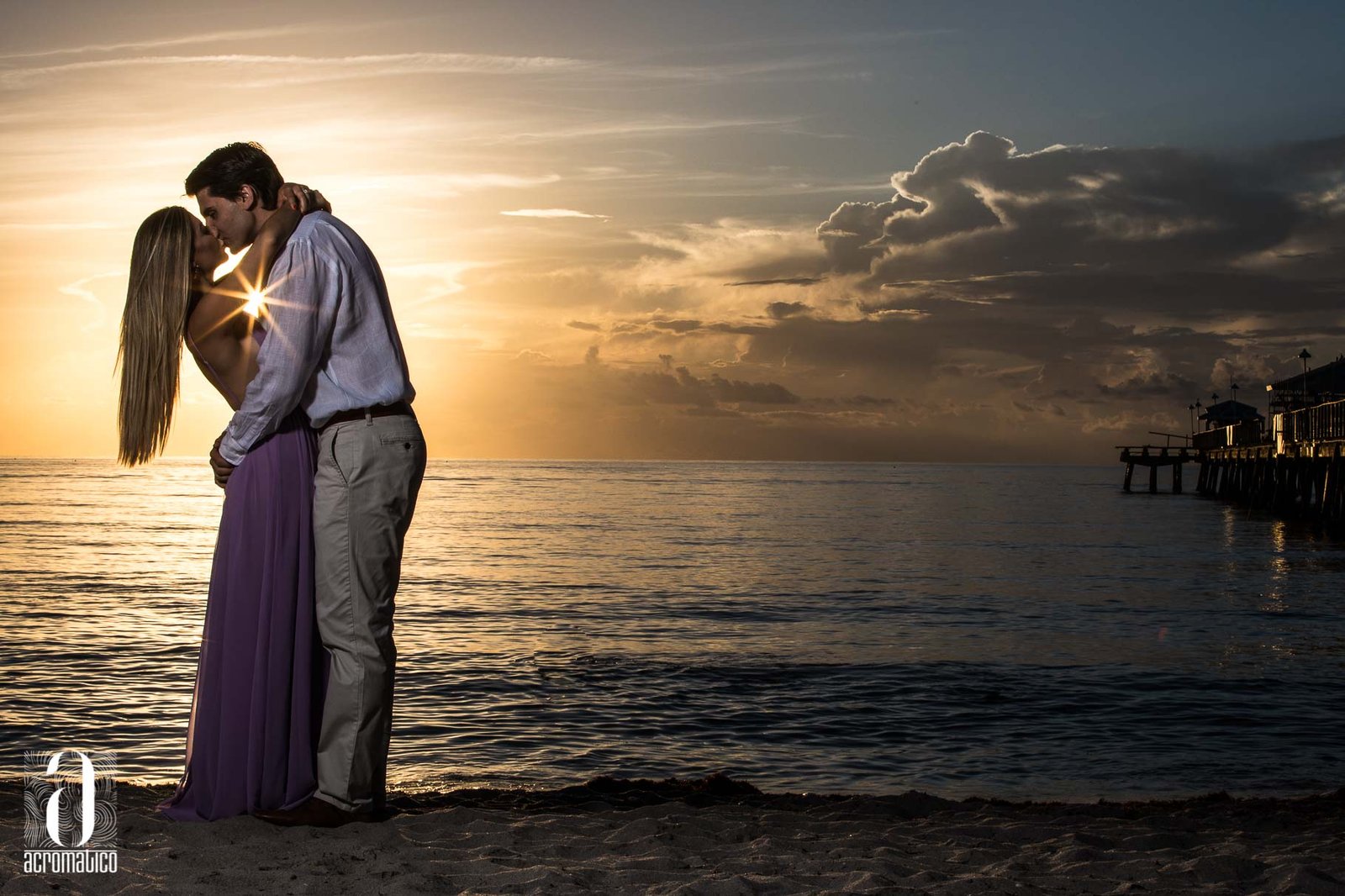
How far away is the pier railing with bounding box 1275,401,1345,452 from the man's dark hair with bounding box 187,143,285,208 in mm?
39398

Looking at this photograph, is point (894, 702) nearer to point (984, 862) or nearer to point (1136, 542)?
point (984, 862)

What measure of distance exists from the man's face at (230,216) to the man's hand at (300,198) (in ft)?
0.36

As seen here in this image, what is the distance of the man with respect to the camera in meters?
3.64

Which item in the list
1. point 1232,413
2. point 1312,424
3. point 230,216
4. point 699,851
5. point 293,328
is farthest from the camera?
point 1232,413

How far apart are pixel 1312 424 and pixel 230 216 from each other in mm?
45249

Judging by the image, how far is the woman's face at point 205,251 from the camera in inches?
148

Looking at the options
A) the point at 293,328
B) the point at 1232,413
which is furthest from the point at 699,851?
the point at 1232,413

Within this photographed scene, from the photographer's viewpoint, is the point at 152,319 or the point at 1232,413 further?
the point at 1232,413

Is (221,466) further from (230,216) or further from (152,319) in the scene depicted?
(230,216)

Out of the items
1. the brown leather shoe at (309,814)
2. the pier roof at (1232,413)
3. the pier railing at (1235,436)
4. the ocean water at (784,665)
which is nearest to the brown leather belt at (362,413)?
the brown leather shoe at (309,814)

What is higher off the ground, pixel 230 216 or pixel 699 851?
pixel 230 216

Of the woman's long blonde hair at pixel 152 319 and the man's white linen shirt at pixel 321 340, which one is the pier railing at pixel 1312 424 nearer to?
the man's white linen shirt at pixel 321 340

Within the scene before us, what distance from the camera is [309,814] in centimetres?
384

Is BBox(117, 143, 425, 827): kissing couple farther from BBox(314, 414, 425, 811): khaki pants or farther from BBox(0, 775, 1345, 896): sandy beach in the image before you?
BBox(0, 775, 1345, 896): sandy beach
